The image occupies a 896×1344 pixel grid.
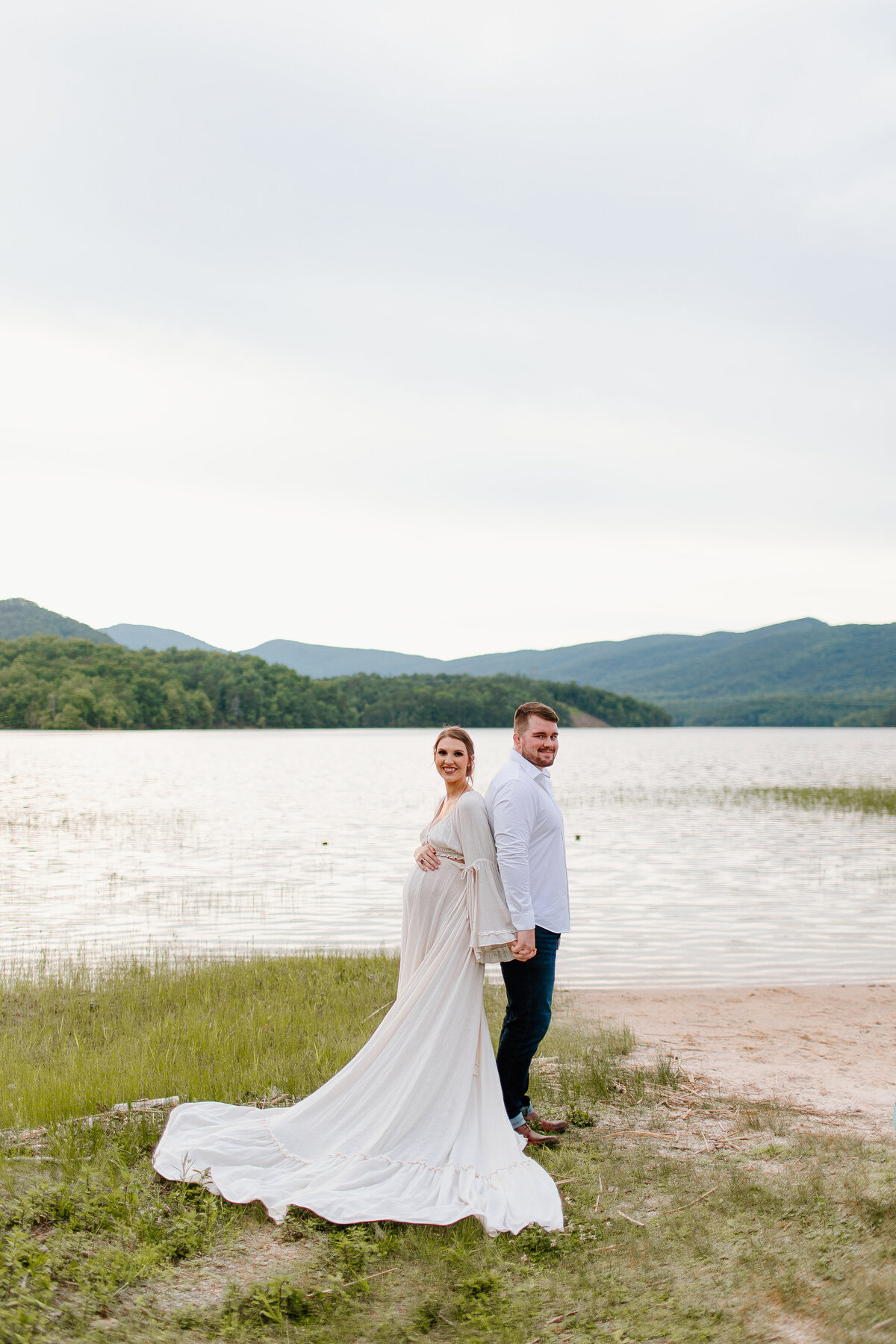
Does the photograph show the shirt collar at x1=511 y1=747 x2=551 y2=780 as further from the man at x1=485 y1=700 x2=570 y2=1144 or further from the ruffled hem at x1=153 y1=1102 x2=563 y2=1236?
the ruffled hem at x1=153 y1=1102 x2=563 y2=1236

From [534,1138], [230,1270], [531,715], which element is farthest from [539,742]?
[230,1270]

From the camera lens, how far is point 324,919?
15.4 metres

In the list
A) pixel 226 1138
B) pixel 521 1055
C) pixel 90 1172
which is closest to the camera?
pixel 90 1172

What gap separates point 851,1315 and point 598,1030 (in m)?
5.50

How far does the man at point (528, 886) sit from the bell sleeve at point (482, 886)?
0.20 ft

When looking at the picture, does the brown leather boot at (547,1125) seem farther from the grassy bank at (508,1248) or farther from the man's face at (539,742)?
the man's face at (539,742)

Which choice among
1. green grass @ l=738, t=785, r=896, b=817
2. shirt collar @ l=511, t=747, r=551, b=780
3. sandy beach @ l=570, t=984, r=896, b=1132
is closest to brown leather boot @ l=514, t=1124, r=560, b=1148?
sandy beach @ l=570, t=984, r=896, b=1132

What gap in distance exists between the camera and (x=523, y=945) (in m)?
5.20

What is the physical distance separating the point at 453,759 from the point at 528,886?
0.81 metres

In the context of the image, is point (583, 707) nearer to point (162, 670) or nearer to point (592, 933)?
point (162, 670)

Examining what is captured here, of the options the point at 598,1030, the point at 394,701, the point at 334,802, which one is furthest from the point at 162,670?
the point at 598,1030

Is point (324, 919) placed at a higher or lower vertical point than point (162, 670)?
lower

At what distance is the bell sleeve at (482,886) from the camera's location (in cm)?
518

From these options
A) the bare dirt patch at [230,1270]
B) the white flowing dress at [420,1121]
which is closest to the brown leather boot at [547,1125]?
the white flowing dress at [420,1121]
